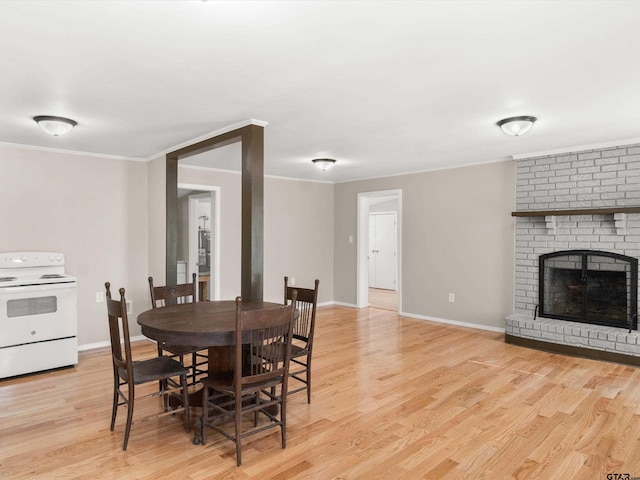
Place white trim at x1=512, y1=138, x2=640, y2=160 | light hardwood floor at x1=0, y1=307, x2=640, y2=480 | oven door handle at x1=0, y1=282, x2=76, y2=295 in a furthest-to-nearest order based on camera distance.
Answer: white trim at x1=512, y1=138, x2=640, y2=160 < oven door handle at x1=0, y1=282, x2=76, y2=295 < light hardwood floor at x1=0, y1=307, x2=640, y2=480

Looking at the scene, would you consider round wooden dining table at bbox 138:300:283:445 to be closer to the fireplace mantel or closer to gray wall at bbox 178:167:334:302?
gray wall at bbox 178:167:334:302

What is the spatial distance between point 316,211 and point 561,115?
173 inches

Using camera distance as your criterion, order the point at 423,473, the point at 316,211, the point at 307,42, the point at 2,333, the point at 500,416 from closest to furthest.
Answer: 1. the point at 307,42
2. the point at 423,473
3. the point at 500,416
4. the point at 2,333
5. the point at 316,211

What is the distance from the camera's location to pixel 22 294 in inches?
149

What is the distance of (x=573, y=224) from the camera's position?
4.65 metres

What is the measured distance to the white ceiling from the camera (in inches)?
71.9

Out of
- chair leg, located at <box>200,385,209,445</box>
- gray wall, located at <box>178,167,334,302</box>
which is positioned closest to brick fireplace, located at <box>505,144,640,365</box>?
gray wall, located at <box>178,167,334,302</box>

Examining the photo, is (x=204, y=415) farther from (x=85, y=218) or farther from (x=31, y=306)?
(x=85, y=218)

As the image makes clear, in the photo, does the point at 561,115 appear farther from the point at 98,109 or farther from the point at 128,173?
the point at 128,173

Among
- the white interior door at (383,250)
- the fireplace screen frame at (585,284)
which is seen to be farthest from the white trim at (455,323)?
the white interior door at (383,250)

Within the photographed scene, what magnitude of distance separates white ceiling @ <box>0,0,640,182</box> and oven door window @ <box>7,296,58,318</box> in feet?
5.10

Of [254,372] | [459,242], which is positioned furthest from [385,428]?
[459,242]

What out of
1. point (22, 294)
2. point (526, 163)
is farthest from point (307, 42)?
point (526, 163)

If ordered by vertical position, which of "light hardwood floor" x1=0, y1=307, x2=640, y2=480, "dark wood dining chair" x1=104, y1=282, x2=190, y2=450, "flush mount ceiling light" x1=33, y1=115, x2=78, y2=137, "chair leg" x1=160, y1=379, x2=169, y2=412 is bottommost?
"light hardwood floor" x1=0, y1=307, x2=640, y2=480
